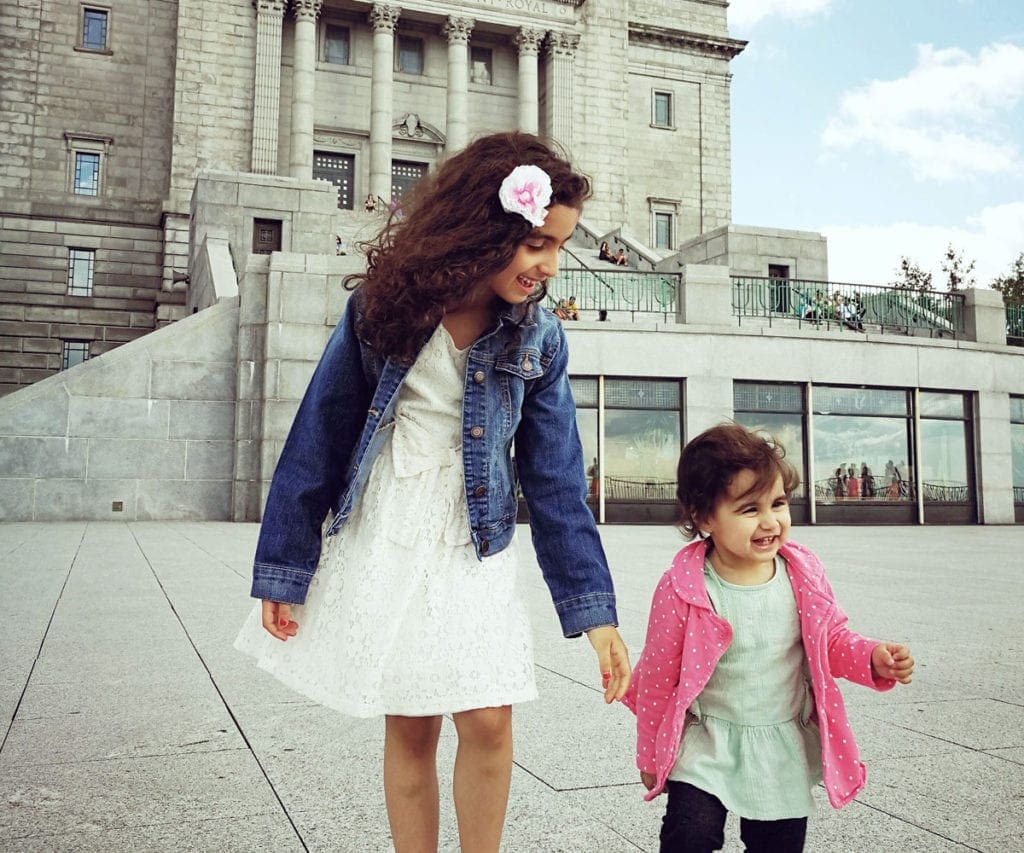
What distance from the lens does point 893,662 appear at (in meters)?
2.06

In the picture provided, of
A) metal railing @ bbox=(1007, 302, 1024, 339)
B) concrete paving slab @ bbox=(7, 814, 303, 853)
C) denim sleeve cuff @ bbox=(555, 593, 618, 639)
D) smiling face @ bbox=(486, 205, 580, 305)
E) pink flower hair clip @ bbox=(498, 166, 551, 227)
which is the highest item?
metal railing @ bbox=(1007, 302, 1024, 339)

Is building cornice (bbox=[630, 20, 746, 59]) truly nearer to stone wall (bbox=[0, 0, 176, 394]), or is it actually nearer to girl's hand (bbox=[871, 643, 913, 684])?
stone wall (bbox=[0, 0, 176, 394])

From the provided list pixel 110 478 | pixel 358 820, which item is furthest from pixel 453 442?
pixel 110 478

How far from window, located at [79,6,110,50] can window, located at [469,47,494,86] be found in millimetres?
13298

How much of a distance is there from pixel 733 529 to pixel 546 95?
127 ft

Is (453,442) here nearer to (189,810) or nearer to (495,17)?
(189,810)

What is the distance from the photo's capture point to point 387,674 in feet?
7.50

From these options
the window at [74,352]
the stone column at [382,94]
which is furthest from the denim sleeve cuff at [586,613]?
the stone column at [382,94]


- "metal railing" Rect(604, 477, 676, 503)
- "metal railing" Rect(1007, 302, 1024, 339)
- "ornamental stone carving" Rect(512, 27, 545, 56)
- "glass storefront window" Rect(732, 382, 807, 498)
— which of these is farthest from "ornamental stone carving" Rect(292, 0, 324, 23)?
"metal railing" Rect(1007, 302, 1024, 339)

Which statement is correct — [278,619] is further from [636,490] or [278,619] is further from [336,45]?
[336,45]

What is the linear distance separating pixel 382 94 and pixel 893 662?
3598 cm

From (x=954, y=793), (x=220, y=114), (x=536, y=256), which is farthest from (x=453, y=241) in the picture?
(x=220, y=114)

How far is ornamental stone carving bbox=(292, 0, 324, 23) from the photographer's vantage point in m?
34.6

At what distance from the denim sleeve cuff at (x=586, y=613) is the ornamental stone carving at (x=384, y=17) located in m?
36.5
